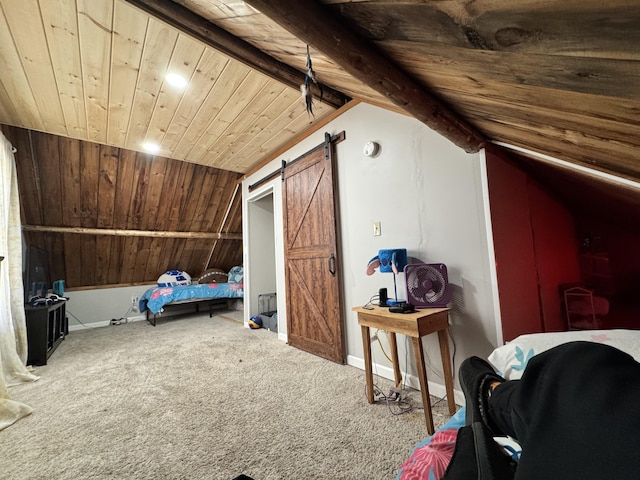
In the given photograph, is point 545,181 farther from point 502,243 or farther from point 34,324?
point 34,324

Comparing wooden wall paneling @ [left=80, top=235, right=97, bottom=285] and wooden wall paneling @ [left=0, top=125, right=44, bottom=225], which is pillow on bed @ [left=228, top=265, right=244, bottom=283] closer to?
wooden wall paneling @ [left=80, top=235, right=97, bottom=285]

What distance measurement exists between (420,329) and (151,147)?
12.1ft

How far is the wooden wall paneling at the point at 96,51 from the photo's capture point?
146 centimetres

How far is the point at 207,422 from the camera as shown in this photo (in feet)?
5.44

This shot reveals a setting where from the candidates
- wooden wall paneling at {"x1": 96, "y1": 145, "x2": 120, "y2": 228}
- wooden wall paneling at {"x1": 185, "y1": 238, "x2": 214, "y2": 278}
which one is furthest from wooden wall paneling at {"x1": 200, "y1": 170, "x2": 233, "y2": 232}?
wooden wall paneling at {"x1": 96, "y1": 145, "x2": 120, "y2": 228}

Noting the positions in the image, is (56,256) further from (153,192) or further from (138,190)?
(153,192)

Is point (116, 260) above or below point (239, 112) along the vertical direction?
below

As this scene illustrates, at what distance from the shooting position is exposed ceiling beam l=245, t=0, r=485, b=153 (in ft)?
3.11

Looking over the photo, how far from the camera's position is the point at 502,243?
1746mm

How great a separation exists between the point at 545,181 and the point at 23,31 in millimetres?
4098

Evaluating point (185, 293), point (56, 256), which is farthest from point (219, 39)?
point (56, 256)

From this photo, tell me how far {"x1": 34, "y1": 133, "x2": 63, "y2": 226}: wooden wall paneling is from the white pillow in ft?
16.0

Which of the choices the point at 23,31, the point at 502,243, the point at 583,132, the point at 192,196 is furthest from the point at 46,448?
the point at 192,196

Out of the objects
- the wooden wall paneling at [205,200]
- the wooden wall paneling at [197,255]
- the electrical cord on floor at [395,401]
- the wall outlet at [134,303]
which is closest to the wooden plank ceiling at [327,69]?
the wooden wall paneling at [205,200]
